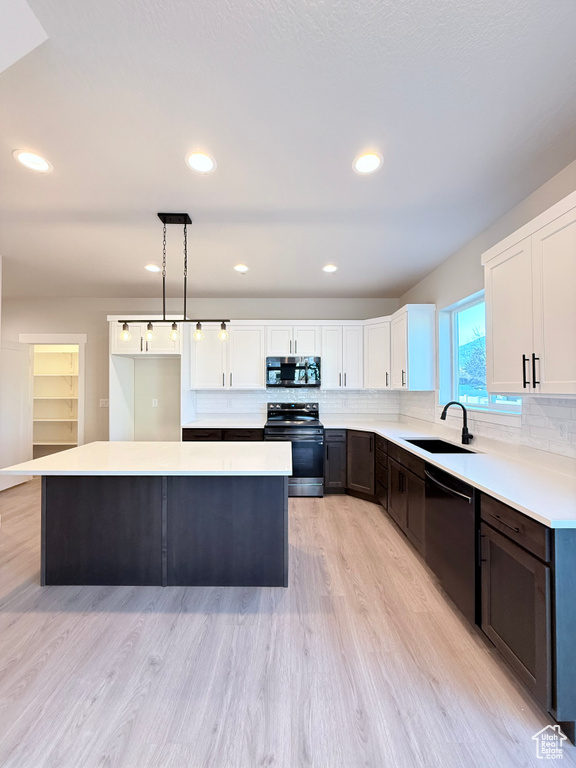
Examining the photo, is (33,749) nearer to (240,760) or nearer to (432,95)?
(240,760)

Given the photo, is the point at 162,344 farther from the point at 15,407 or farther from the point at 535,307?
the point at 535,307

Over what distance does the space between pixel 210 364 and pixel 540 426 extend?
3.63 m

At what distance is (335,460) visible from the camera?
424 cm

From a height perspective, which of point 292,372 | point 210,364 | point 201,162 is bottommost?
point 292,372

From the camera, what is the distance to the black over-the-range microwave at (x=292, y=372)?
14.7ft

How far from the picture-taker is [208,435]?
4.24m

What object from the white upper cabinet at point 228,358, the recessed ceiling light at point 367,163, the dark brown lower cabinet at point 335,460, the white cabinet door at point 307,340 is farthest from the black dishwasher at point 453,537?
the white upper cabinet at point 228,358

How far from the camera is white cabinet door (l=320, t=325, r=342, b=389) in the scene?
15.0 feet

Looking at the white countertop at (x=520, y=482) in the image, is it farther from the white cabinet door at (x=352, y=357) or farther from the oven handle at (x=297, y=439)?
the white cabinet door at (x=352, y=357)

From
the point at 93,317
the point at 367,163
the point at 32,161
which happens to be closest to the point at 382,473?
the point at 367,163

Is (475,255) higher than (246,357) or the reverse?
higher

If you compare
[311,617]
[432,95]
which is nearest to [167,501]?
[311,617]

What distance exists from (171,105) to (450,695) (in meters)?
2.95

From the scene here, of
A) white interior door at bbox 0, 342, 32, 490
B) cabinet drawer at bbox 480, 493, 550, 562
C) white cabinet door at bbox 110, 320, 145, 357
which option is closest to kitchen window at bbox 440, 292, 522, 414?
cabinet drawer at bbox 480, 493, 550, 562
